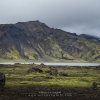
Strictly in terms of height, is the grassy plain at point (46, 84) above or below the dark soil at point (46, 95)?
below

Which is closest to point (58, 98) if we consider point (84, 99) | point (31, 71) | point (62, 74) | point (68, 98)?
point (68, 98)

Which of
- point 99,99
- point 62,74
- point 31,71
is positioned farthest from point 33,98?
point 31,71

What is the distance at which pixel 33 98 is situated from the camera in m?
38.2

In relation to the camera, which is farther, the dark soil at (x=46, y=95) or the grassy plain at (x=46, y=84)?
the grassy plain at (x=46, y=84)

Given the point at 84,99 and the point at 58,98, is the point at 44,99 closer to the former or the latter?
the point at 58,98

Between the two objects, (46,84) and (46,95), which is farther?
(46,84)

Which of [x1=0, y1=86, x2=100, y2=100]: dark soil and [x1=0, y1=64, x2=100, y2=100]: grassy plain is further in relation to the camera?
[x1=0, y1=64, x2=100, y2=100]: grassy plain

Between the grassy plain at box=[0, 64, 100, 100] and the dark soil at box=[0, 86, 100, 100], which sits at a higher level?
the dark soil at box=[0, 86, 100, 100]

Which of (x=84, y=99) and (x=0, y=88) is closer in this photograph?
(x=84, y=99)

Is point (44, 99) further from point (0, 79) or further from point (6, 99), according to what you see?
point (0, 79)

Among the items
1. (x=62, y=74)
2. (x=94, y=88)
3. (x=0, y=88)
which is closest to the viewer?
(x=0, y=88)

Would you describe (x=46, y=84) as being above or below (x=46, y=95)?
below

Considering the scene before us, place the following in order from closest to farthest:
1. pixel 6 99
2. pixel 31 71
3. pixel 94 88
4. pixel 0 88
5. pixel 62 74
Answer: pixel 6 99 < pixel 0 88 < pixel 94 88 < pixel 62 74 < pixel 31 71

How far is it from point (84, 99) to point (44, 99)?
6.66 metres
